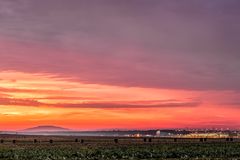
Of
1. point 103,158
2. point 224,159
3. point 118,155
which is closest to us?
point 224,159

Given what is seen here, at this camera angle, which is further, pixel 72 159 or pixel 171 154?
pixel 171 154

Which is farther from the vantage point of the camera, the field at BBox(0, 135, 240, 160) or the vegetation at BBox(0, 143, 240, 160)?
the field at BBox(0, 135, 240, 160)

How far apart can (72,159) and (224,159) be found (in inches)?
621

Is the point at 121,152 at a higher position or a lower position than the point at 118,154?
higher

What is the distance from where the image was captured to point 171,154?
6266 cm

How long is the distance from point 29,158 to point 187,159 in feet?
57.5

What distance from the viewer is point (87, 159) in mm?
54688

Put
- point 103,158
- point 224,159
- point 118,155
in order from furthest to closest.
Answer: point 118,155
point 103,158
point 224,159

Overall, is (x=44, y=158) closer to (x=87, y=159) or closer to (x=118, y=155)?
(x=87, y=159)

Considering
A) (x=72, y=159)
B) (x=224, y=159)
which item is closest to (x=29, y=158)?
(x=72, y=159)

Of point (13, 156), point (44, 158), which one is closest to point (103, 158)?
point (44, 158)

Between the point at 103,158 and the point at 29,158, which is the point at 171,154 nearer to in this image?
the point at 103,158

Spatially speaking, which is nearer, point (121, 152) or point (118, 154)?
point (118, 154)

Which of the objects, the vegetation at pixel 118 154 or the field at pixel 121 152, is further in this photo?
the field at pixel 121 152
